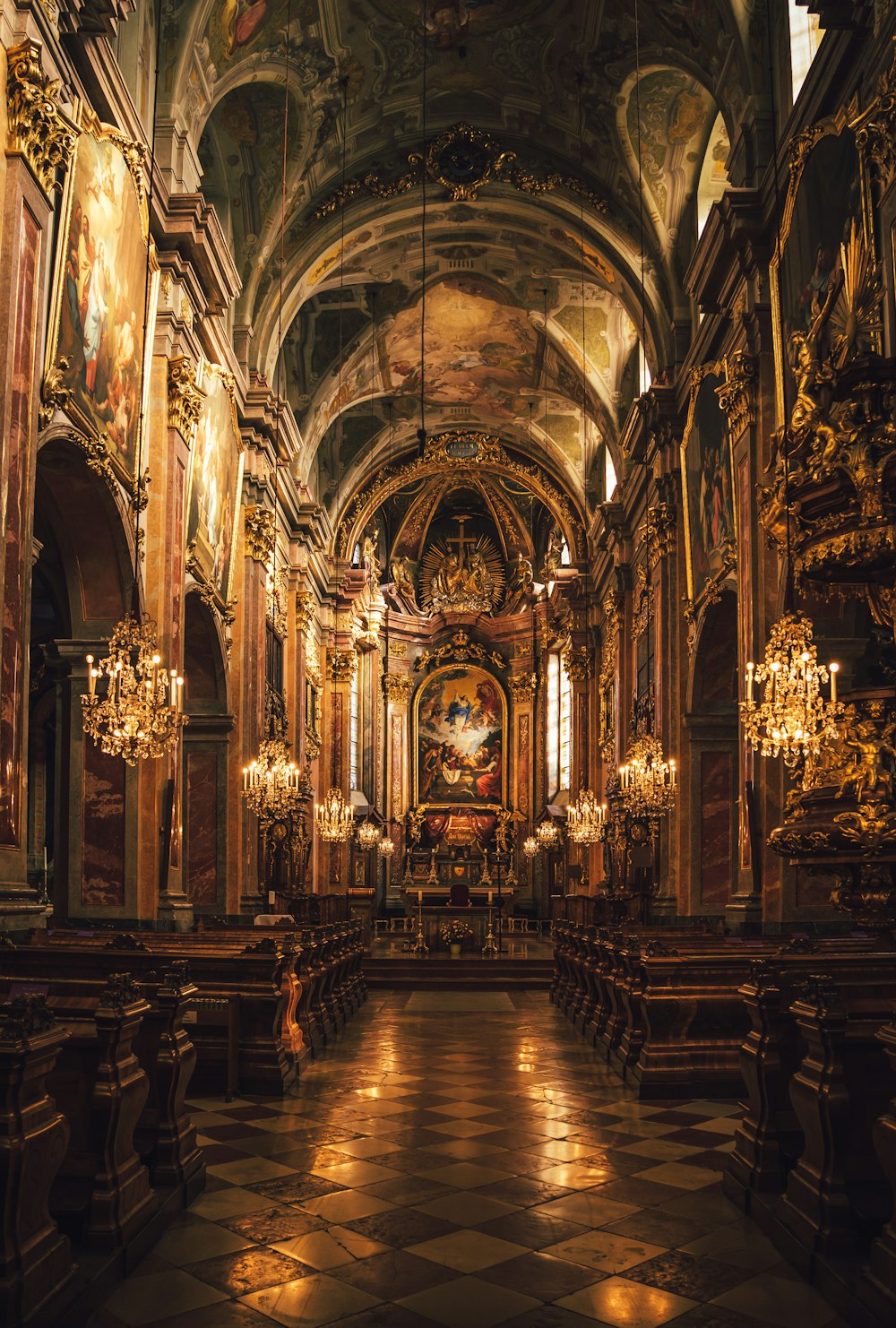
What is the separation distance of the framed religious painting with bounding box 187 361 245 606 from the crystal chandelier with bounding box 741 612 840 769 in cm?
768

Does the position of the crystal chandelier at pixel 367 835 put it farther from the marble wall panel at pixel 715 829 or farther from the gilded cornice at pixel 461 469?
the marble wall panel at pixel 715 829

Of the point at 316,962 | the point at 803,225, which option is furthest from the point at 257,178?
the point at 316,962

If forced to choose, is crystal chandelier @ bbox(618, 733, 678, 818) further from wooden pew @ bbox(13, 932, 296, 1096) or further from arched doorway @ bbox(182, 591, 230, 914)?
wooden pew @ bbox(13, 932, 296, 1096)

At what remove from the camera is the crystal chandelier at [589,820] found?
24.7m

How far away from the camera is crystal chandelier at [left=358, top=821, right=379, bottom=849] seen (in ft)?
101

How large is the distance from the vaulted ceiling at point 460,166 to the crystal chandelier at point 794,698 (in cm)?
729

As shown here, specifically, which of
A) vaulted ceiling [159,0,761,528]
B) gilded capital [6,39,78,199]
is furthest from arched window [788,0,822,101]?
gilded capital [6,39,78,199]

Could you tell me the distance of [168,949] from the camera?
8.98m

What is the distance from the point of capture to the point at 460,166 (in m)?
19.9

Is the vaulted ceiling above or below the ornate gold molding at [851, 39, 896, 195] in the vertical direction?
above

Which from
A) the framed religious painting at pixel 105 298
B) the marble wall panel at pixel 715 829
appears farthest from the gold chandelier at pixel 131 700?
the marble wall panel at pixel 715 829

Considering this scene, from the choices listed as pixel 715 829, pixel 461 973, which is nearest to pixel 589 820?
pixel 461 973

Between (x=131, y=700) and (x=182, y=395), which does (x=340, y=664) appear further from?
(x=131, y=700)

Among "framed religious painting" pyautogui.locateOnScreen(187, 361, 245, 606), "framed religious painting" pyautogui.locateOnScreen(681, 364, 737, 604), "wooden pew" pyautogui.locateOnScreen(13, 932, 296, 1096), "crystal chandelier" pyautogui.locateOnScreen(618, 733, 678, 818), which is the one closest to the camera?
"wooden pew" pyautogui.locateOnScreen(13, 932, 296, 1096)
